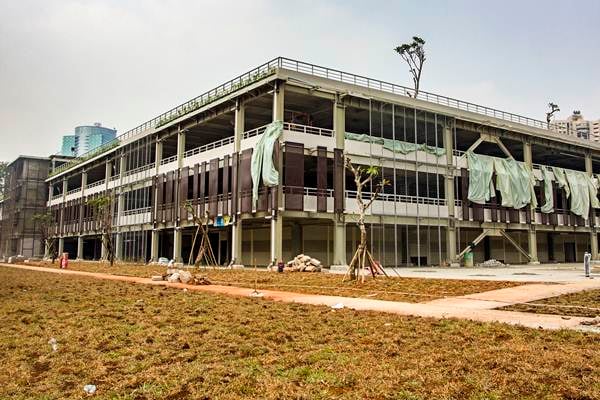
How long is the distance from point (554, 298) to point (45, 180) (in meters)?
76.6

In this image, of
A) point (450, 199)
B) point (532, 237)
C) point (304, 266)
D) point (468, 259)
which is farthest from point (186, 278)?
point (532, 237)

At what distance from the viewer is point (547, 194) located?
1773 inches

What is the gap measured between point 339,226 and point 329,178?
567 centimetres

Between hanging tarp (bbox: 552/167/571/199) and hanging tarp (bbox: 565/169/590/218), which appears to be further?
hanging tarp (bbox: 565/169/590/218)

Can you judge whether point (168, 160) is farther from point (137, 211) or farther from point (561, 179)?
point (561, 179)

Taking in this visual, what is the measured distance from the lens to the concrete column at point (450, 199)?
37.9 m

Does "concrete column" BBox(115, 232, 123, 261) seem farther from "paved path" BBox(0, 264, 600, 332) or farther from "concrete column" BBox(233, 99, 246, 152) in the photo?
"paved path" BBox(0, 264, 600, 332)

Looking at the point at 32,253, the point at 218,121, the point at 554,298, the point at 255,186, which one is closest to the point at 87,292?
the point at 554,298

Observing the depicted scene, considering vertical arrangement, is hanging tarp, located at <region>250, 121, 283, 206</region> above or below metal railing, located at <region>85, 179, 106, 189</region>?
below

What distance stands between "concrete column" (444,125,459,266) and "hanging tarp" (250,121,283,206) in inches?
589

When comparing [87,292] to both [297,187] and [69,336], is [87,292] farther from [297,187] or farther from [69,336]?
[297,187]

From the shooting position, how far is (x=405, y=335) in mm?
8039

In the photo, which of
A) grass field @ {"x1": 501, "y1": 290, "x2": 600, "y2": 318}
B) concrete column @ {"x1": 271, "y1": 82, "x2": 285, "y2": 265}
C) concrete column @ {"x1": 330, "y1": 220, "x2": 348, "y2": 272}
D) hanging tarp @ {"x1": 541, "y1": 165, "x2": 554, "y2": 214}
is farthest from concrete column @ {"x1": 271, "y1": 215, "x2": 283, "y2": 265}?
hanging tarp @ {"x1": 541, "y1": 165, "x2": 554, "y2": 214}

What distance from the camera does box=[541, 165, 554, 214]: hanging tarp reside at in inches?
1766
